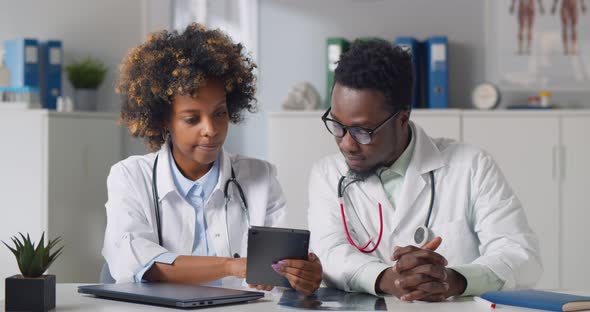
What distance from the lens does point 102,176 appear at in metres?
4.85

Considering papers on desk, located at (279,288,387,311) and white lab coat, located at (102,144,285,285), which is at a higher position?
white lab coat, located at (102,144,285,285)

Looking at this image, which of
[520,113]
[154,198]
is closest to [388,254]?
[154,198]

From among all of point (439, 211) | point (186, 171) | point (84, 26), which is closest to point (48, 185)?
point (84, 26)

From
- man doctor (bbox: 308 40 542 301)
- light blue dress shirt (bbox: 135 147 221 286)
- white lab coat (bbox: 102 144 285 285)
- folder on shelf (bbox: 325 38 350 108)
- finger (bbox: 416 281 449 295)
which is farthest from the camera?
folder on shelf (bbox: 325 38 350 108)

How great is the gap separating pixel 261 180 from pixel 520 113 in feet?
7.38

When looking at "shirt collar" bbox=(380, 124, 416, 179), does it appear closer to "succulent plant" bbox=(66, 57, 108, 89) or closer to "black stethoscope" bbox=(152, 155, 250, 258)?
"black stethoscope" bbox=(152, 155, 250, 258)

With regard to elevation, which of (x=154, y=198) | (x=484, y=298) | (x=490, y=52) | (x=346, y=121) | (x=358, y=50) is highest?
(x=490, y=52)

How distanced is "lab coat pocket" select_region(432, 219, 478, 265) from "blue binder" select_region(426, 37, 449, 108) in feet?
7.62

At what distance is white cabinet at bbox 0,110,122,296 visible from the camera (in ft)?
14.6

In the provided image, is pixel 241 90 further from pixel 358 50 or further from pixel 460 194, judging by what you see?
pixel 460 194

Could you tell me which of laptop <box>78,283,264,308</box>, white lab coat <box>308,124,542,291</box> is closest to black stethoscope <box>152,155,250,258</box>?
white lab coat <box>308,124,542,291</box>

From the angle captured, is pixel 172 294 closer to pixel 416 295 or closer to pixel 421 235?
pixel 416 295

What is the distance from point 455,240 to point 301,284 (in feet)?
1.66

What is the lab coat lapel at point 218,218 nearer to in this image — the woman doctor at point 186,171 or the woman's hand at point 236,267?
the woman doctor at point 186,171
